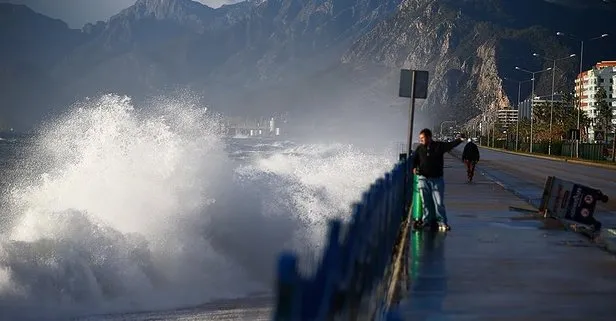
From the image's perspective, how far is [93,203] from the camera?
29.5m

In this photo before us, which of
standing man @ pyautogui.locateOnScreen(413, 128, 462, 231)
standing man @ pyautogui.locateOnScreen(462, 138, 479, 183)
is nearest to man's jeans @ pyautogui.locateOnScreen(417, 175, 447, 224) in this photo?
standing man @ pyautogui.locateOnScreen(413, 128, 462, 231)

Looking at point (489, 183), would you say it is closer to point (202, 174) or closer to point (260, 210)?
point (260, 210)

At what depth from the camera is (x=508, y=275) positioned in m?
10.5

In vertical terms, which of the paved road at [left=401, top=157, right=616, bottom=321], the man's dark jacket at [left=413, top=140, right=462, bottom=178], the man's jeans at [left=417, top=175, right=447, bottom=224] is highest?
the man's dark jacket at [left=413, top=140, right=462, bottom=178]

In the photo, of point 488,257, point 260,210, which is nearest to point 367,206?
point 488,257

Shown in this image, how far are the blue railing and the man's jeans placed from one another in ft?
15.9

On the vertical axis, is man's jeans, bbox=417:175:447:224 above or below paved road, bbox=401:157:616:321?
above

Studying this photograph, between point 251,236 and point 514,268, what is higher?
point 514,268

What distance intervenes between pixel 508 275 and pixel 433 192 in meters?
4.06

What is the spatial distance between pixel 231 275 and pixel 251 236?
5981 millimetres

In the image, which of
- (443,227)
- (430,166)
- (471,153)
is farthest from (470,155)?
(430,166)

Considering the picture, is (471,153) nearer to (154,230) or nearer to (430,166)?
(154,230)

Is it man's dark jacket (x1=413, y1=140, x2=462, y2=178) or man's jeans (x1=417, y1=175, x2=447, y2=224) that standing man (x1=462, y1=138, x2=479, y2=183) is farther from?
man's dark jacket (x1=413, y1=140, x2=462, y2=178)

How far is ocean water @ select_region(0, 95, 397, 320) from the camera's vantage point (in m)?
17.0
